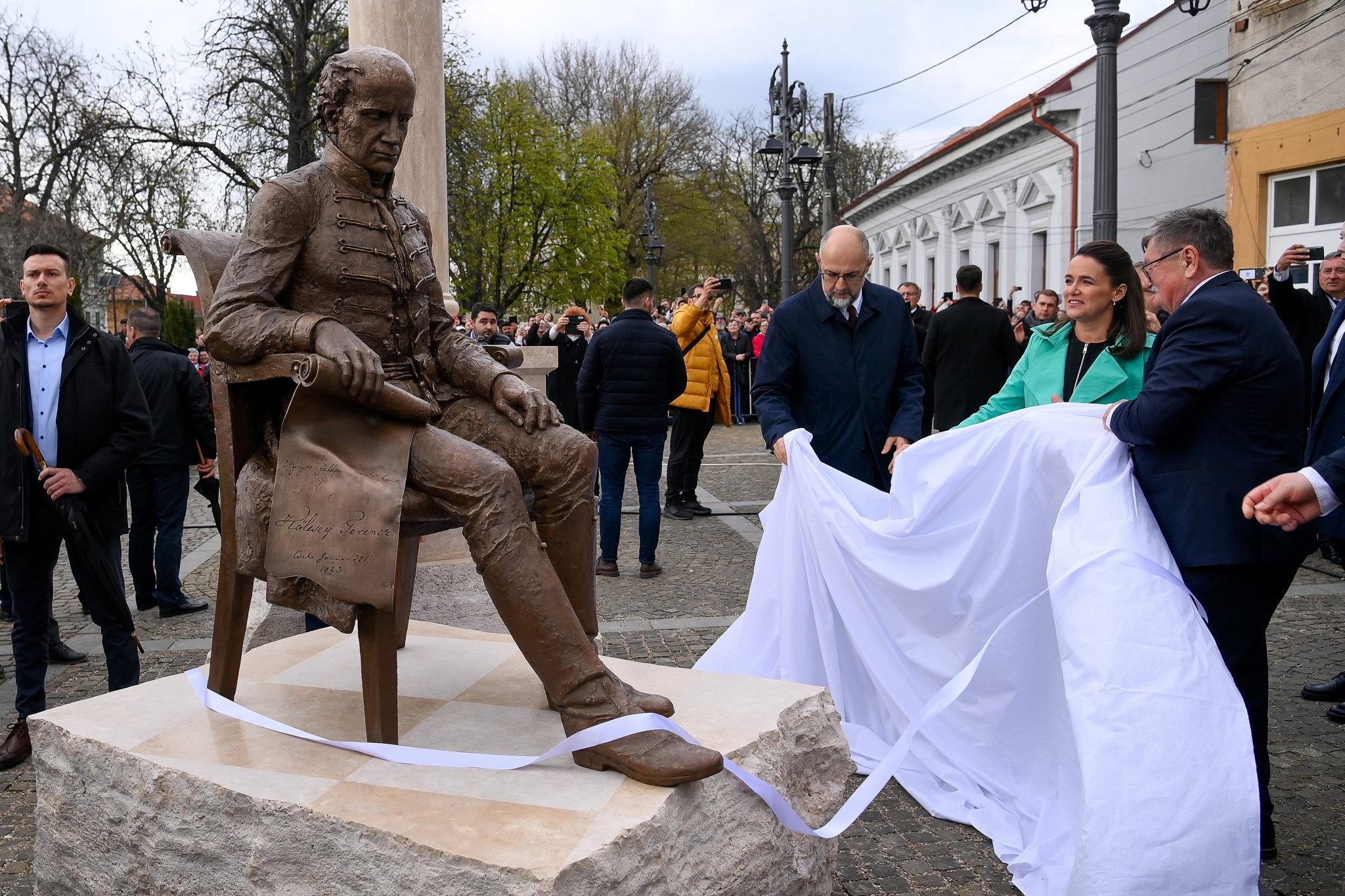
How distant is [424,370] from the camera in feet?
11.3

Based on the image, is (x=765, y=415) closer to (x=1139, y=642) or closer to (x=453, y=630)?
(x=453, y=630)

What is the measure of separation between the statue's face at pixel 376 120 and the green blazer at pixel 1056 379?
2473 mm

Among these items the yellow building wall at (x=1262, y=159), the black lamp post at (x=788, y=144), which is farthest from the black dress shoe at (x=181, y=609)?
the yellow building wall at (x=1262, y=159)

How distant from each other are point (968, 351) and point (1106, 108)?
2.29 meters

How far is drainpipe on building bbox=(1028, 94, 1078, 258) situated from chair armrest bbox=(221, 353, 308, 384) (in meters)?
24.9

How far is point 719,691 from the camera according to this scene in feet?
11.3

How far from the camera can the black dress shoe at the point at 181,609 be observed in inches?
282

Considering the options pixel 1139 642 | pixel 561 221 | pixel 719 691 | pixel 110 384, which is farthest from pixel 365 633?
pixel 561 221

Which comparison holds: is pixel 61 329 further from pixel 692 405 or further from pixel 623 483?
pixel 692 405

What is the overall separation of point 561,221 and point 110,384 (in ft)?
92.0

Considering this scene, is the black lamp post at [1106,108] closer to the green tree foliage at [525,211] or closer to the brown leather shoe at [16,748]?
the brown leather shoe at [16,748]

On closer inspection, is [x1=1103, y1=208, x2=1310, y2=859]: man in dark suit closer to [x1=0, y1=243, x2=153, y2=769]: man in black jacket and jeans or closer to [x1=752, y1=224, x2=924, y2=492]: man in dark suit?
[x1=752, y1=224, x2=924, y2=492]: man in dark suit

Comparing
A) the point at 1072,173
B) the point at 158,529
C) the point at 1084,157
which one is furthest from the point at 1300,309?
the point at 1072,173

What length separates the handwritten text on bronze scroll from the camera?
2.90 meters
